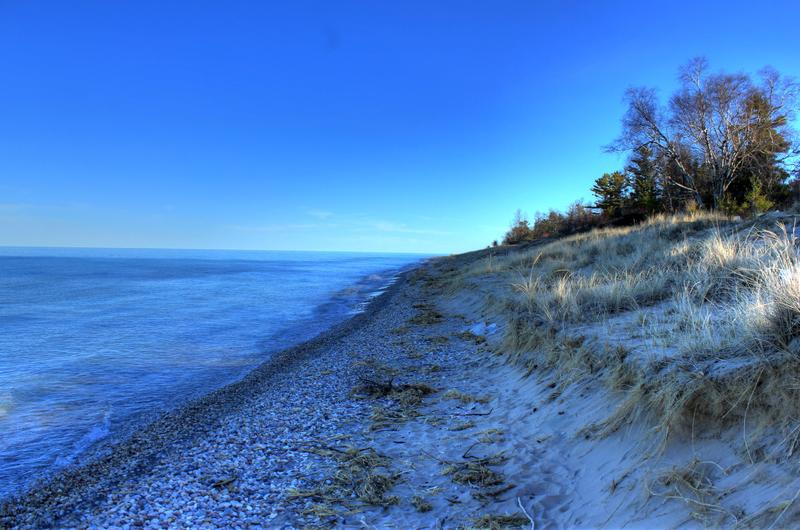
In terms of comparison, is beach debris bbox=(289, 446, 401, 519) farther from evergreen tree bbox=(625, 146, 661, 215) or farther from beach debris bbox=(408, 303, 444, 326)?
evergreen tree bbox=(625, 146, 661, 215)

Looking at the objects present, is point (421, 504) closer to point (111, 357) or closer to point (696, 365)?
point (696, 365)

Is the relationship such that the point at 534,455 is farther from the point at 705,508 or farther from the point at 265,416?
the point at 265,416

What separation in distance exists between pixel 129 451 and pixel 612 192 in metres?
47.1

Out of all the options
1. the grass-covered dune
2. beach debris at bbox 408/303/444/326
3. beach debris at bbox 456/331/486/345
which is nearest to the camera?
the grass-covered dune

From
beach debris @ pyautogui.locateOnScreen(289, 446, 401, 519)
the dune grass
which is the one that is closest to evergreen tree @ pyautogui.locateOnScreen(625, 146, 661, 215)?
the dune grass

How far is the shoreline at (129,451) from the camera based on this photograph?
4832mm

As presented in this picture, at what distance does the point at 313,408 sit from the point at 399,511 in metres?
3.51

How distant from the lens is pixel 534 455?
4.66m

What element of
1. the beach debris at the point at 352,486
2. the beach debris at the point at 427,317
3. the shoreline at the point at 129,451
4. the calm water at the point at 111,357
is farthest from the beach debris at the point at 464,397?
the beach debris at the point at 427,317

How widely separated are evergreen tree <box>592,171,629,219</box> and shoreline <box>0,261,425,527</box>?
134 feet

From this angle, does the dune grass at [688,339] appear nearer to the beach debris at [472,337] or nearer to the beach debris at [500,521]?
the beach debris at [472,337]

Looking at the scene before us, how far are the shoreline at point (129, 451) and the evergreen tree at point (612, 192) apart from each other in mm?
40956

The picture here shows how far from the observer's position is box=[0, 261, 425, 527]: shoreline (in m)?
4.83

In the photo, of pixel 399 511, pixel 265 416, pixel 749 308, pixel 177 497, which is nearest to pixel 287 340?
pixel 265 416
